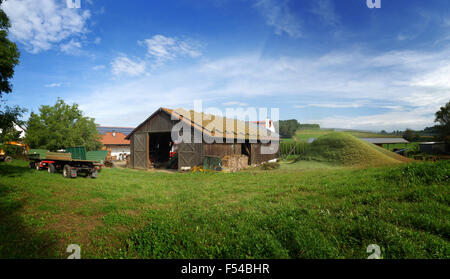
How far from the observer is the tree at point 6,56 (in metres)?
10.5

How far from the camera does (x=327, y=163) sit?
1814 centimetres

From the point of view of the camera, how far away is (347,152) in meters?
17.9

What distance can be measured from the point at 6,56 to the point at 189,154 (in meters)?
13.0

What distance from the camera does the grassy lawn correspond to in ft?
11.4

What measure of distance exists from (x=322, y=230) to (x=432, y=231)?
5.94 ft

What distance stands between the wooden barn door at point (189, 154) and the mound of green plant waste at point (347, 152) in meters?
11.3

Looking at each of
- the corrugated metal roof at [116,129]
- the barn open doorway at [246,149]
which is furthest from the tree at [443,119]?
the corrugated metal roof at [116,129]

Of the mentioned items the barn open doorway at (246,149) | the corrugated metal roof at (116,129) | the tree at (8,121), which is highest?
the corrugated metal roof at (116,129)

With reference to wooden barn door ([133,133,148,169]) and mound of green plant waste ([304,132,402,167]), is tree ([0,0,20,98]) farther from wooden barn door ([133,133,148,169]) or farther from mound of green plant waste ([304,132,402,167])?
mound of green plant waste ([304,132,402,167])

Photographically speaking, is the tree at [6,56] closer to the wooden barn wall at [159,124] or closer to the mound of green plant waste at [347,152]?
Answer: the wooden barn wall at [159,124]
